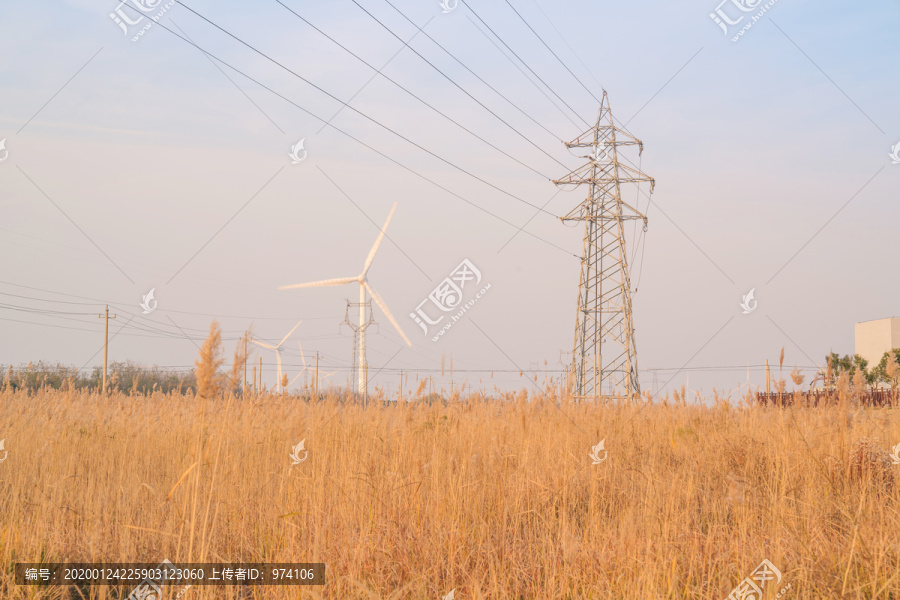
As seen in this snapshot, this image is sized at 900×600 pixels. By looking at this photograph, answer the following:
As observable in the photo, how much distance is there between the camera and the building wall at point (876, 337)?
3201 inches

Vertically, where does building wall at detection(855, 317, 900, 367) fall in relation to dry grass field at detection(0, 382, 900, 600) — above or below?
above

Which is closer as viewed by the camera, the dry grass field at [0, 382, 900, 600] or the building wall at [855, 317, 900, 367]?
the dry grass field at [0, 382, 900, 600]

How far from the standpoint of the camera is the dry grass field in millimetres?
3494

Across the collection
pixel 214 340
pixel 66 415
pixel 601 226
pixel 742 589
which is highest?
pixel 601 226

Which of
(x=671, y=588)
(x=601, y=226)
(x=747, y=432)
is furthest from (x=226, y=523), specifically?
(x=601, y=226)

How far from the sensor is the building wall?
81.3 metres

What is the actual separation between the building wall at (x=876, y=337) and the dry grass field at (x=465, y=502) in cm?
8968

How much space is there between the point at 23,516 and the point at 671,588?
14.5 feet

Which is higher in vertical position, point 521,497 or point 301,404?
point 301,404

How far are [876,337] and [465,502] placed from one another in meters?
101

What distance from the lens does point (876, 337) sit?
85.6 m

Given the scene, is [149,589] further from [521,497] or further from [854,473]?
[854,473]

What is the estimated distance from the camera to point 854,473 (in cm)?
562

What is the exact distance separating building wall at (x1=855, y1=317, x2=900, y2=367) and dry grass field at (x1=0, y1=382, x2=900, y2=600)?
8968 centimetres
